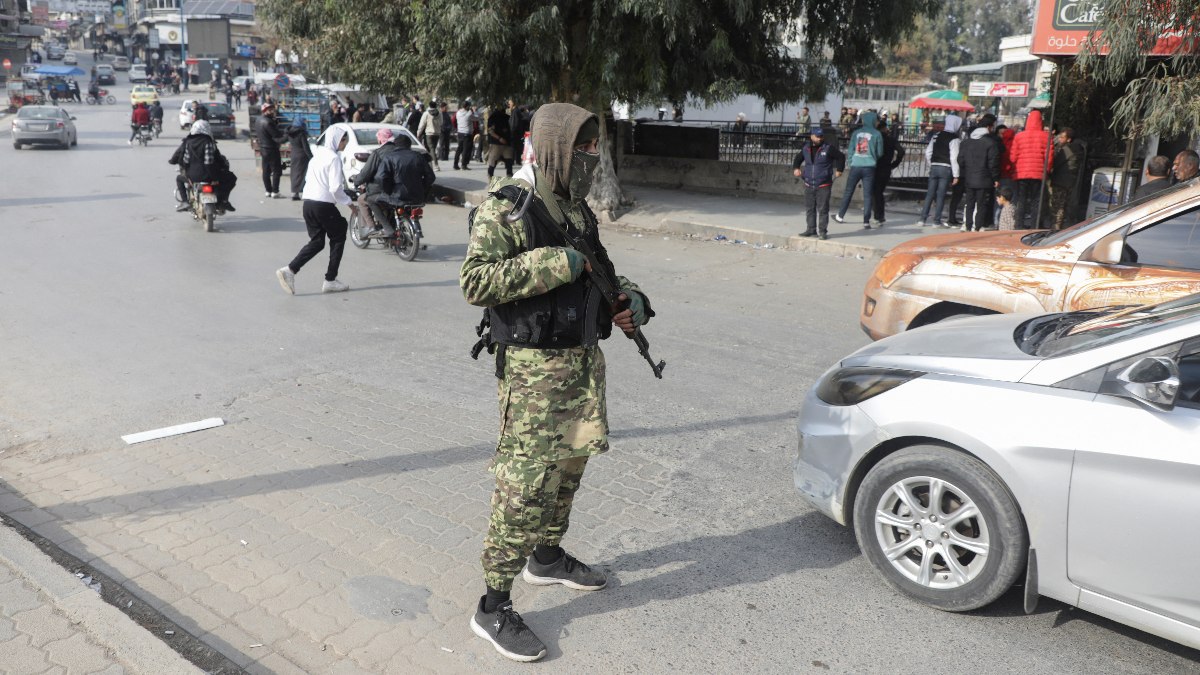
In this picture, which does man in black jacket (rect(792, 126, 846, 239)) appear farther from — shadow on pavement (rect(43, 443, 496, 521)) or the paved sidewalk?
shadow on pavement (rect(43, 443, 496, 521))

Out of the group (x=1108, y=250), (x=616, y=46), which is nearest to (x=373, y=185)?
(x=616, y=46)

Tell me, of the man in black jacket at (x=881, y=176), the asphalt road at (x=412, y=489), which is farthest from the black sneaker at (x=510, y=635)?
the man in black jacket at (x=881, y=176)

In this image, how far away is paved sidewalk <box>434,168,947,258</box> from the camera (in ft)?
43.9

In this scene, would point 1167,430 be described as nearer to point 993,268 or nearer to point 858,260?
point 993,268

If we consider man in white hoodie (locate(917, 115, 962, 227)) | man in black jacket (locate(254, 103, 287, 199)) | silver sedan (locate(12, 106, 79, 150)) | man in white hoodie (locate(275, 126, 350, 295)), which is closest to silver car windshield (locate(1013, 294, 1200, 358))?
man in white hoodie (locate(275, 126, 350, 295))

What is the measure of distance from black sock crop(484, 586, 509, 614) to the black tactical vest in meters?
0.92

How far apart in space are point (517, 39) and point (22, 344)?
28.7 feet

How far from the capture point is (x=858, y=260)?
41.6 ft

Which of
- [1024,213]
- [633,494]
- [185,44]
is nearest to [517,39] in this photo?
[1024,213]

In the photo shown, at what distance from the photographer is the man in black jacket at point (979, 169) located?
13195mm

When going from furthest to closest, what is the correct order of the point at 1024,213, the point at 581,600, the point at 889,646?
the point at 1024,213
the point at 581,600
the point at 889,646

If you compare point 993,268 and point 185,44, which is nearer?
point 993,268

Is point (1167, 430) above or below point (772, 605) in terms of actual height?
above

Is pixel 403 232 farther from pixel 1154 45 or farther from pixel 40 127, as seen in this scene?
pixel 40 127
